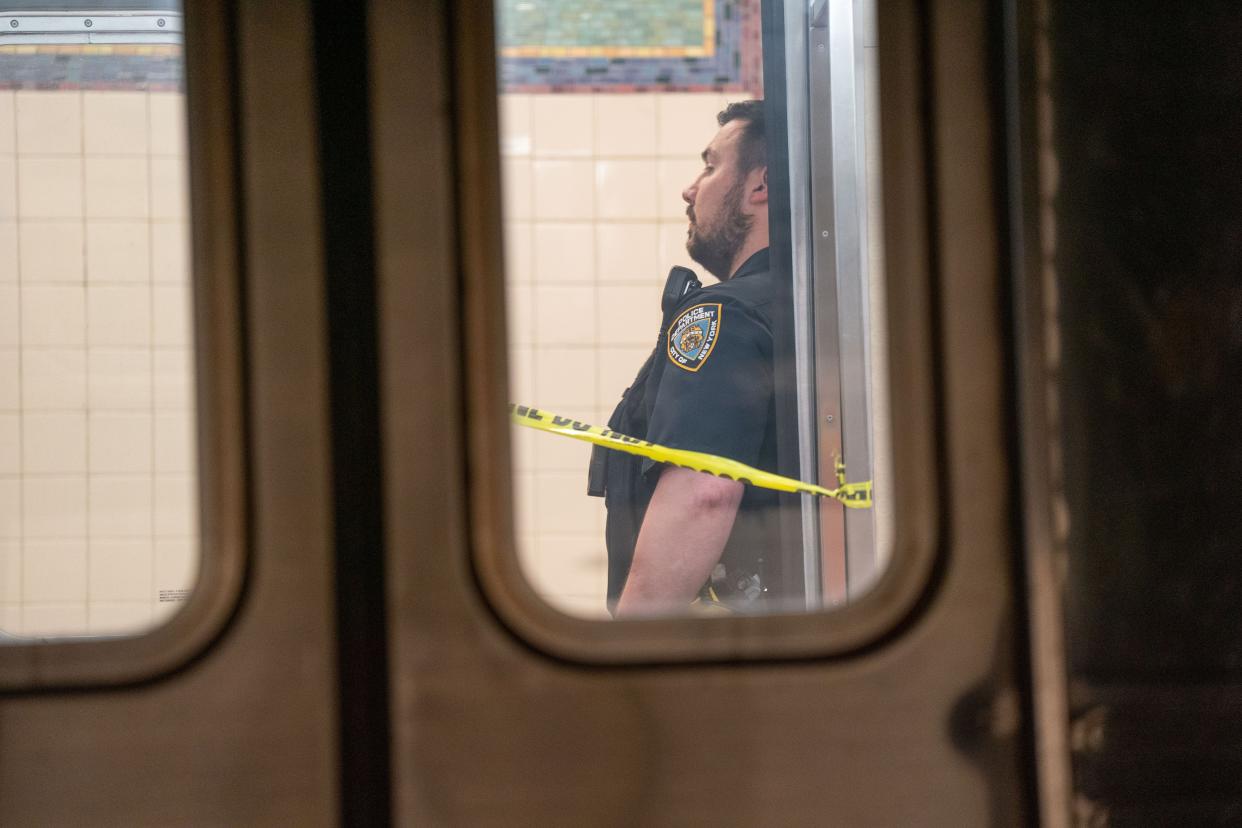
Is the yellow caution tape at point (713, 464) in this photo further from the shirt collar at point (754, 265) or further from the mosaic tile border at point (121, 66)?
the mosaic tile border at point (121, 66)

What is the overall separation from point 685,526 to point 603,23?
554 mm

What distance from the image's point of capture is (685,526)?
48.0 inches

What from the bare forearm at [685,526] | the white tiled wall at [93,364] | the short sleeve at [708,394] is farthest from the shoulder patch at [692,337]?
the white tiled wall at [93,364]

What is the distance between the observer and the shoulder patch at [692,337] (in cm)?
120

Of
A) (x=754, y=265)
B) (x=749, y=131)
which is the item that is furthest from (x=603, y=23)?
(x=754, y=265)

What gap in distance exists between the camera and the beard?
1.22 m

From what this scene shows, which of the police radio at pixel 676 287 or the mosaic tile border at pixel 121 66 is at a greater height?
the mosaic tile border at pixel 121 66

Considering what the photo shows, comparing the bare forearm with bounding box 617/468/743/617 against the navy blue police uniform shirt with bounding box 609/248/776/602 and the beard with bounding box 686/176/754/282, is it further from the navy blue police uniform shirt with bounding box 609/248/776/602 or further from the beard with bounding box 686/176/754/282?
the beard with bounding box 686/176/754/282

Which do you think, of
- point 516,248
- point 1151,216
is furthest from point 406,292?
point 1151,216

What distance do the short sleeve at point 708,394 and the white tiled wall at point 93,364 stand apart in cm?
50

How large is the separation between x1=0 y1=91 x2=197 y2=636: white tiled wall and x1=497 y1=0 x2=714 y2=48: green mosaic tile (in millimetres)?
357

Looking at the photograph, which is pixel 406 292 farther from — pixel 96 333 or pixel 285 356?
pixel 96 333

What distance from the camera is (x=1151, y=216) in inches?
44.6

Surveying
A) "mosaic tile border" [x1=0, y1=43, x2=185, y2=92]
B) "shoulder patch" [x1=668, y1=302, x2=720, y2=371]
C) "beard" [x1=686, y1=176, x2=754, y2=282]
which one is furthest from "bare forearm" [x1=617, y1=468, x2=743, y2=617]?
"mosaic tile border" [x1=0, y1=43, x2=185, y2=92]
